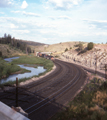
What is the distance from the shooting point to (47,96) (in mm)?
14203

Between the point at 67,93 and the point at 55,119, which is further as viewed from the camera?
the point at 67,93

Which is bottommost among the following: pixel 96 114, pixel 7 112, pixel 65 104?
pixel 65 104

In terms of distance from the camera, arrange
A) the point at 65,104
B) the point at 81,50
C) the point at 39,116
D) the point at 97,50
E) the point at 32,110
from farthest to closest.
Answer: the point at 81,50 → the point at 97,50 → the point at 65,104 → the point at 32,110 → the point at 39,116

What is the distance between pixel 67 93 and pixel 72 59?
1744 inches

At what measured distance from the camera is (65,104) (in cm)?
1247

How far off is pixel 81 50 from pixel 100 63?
17.2 meters

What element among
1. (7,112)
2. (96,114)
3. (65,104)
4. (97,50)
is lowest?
(65,104)

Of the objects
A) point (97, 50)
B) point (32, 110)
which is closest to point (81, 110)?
point (32, 110)

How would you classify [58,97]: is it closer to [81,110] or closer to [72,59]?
[81,110]

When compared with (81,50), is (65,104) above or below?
below

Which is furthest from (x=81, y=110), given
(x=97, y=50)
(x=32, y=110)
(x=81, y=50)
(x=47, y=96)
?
(x=81, y=50)

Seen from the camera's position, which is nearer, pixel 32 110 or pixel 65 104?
pixel 32 110

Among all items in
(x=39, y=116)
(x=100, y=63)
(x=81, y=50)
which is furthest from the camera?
(x=81, y=50)

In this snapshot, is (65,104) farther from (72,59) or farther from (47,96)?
(72,59)
